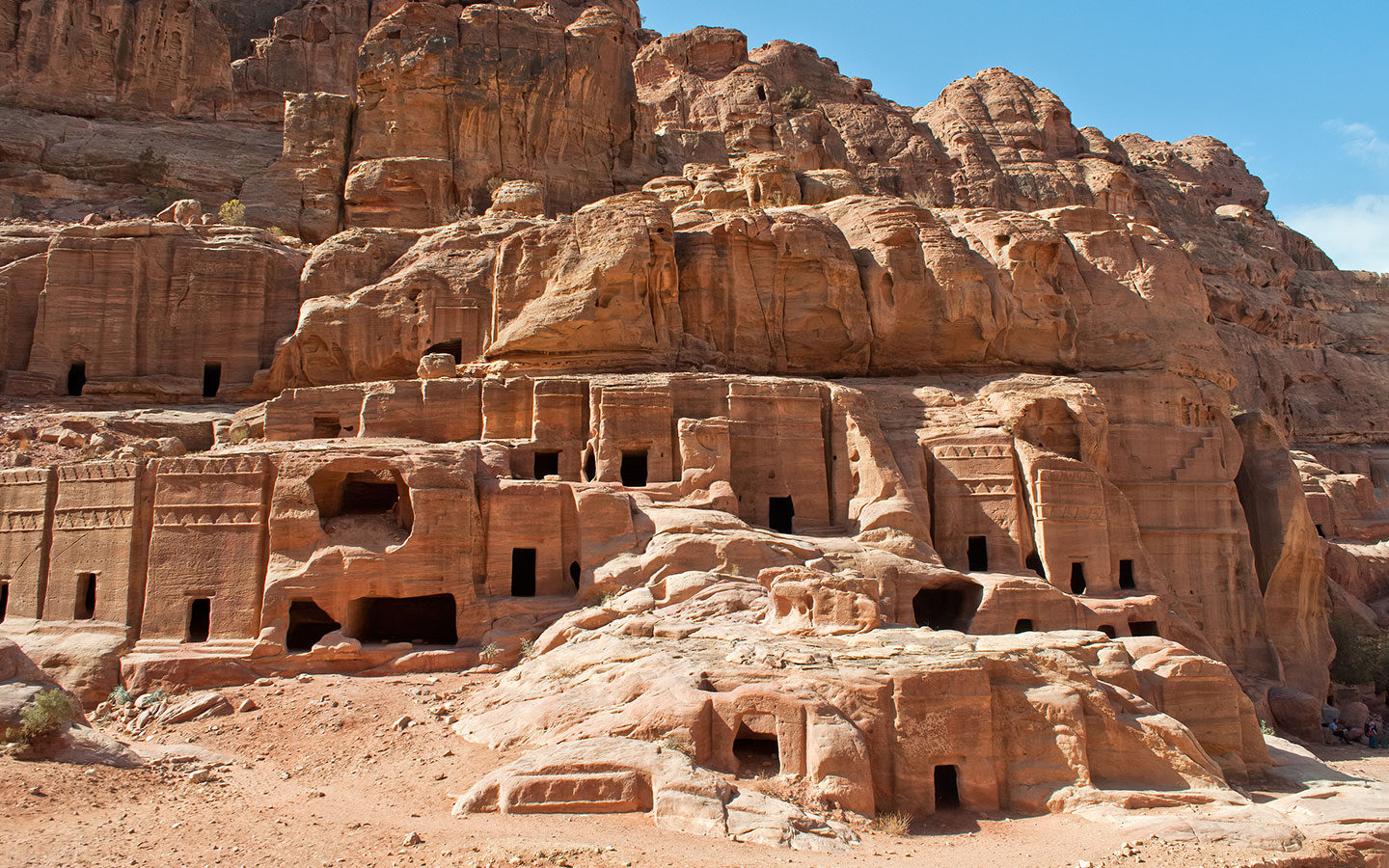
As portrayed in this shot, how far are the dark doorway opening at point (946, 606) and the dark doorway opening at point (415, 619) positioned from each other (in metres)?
9.93

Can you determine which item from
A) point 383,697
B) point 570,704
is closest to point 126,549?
point 383,697

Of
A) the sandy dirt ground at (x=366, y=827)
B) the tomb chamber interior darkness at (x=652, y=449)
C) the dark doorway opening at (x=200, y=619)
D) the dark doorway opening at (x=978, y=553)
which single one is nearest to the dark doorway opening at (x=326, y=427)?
the tomb chamber interior darkness at (x=652, y=449)

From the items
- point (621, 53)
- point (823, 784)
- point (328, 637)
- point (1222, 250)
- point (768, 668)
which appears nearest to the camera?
point (823, 784)

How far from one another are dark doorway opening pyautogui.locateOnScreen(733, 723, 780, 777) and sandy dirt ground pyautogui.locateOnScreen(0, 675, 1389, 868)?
5.21 ft

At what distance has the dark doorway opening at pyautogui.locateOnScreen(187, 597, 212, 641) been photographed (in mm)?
20094

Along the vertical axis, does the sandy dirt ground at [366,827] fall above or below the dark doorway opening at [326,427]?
below

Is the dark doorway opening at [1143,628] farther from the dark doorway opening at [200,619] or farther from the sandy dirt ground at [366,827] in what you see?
the dark doorway opening at [200,619]

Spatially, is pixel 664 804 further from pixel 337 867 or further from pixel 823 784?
pixel 337 867

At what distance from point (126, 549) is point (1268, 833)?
19.6 metres

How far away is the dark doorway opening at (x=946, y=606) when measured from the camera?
2294 cm

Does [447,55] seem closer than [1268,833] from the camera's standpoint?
No

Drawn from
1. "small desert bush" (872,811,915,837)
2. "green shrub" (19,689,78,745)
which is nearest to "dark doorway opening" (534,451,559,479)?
"green shrub" (19,689,78,745)

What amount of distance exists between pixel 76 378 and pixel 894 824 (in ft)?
90.0

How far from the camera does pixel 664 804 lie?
1291cm
